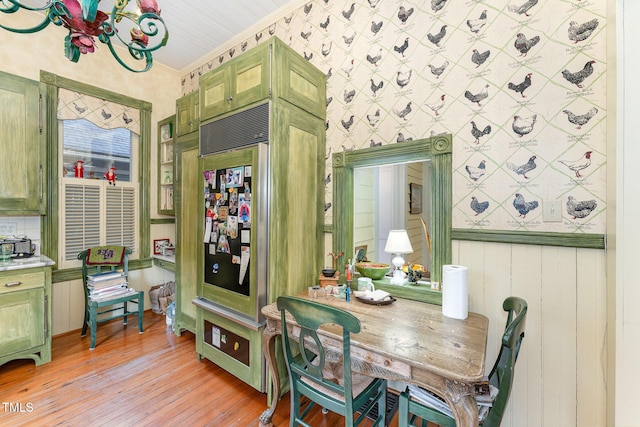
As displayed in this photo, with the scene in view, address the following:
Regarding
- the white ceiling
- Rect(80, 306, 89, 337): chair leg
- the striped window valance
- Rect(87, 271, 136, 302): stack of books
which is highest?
the white ceiling

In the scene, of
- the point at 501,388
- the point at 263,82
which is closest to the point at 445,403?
the point at 501,388

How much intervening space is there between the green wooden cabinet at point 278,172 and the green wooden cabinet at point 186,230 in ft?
1.13

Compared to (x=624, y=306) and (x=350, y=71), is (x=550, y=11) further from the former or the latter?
(x=624, y=306)

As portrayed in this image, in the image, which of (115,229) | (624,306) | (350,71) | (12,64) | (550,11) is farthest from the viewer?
(115,229)

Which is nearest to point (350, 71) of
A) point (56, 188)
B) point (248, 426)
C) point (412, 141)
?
point (412, 141)

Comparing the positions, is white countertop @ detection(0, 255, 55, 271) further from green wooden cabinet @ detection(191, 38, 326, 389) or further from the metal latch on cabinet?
green wooden cabinet @ detection(191, 38, 326, 389)

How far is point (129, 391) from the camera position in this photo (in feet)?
6.89

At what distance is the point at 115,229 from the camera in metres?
3.41

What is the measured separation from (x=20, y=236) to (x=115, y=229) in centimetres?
80

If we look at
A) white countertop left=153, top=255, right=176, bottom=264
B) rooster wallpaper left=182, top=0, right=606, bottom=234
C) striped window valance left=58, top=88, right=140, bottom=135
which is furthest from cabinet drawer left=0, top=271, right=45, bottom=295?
rooster wallpaper left=182, top=0, right=606, bottom=234

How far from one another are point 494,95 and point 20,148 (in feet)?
12.9

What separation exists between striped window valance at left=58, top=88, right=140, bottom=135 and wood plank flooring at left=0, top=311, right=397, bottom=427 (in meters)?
2.46

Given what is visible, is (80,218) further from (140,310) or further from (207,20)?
(207,20)

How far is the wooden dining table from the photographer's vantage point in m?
1.11
